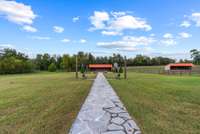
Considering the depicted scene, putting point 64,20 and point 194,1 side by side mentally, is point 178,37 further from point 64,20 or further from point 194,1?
point 64,20

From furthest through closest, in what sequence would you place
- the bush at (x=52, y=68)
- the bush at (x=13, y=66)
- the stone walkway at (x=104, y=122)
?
the bush at (x=52, y=68) < the bush at (x=13, y=66) < the stone walkway at (x=104, y=122)

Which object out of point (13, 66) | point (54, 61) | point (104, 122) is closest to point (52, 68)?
point (54, 61)

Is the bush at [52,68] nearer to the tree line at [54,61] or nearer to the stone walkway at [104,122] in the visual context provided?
the tree line at [54,61]

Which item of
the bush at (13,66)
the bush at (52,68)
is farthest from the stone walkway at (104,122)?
the bush at (52,68)

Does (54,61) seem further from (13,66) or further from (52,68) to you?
(13,66)

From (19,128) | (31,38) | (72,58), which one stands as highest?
(31,38)

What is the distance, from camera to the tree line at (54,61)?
131 feet

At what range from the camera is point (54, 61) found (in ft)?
169

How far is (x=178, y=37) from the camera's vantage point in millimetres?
27406

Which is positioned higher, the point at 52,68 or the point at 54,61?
the point at 54,61

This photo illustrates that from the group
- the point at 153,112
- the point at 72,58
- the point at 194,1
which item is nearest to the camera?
the point at 153,112

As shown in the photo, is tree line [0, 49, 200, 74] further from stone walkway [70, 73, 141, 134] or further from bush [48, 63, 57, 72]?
stone walkway [70, 73, 141, 134]

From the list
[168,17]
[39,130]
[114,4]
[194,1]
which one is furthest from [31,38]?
[39,130]

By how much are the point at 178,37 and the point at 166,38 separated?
2.07 metres
